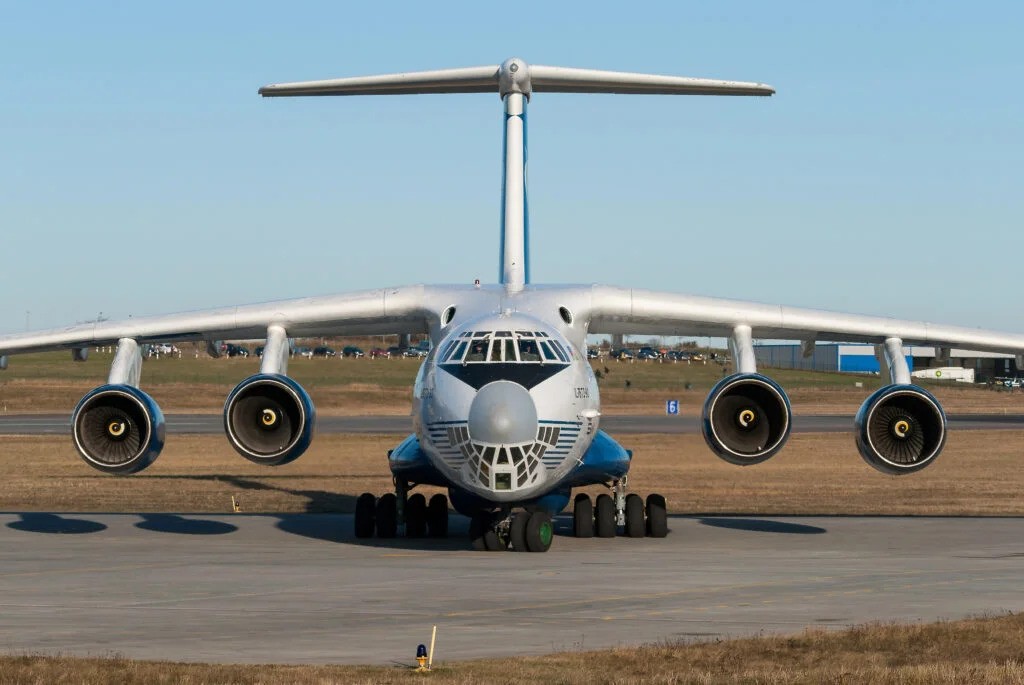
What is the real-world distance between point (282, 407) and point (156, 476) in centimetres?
1480

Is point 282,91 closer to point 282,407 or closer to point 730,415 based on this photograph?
point 282,407

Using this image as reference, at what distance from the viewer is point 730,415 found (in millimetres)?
18297

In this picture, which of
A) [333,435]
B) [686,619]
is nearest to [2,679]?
[686,619]

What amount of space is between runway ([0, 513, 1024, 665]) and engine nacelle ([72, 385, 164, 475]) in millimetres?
1043

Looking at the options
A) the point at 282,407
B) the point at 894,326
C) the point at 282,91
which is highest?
the point at 282,91

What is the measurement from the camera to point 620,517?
19.9 m

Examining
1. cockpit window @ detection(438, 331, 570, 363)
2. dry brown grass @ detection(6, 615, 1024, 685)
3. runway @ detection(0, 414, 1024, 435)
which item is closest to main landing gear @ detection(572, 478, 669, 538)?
cockpit window @ detection(438, 331, 570, 363)

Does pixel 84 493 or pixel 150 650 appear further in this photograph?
pixel 84 493

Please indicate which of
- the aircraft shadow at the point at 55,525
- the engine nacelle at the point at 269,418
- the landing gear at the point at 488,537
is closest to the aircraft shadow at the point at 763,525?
the landing gear at the point at 488,537

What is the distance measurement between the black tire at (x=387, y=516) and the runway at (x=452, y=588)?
391mm

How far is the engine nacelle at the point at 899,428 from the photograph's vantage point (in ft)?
59.8

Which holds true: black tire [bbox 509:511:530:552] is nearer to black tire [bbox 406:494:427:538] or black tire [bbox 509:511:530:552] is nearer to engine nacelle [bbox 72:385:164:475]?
black tire [bbox 406:494:427:538]

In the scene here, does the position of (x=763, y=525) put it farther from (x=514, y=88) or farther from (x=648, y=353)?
(x=648, y=353)

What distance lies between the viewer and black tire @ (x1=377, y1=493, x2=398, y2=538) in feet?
63.9
